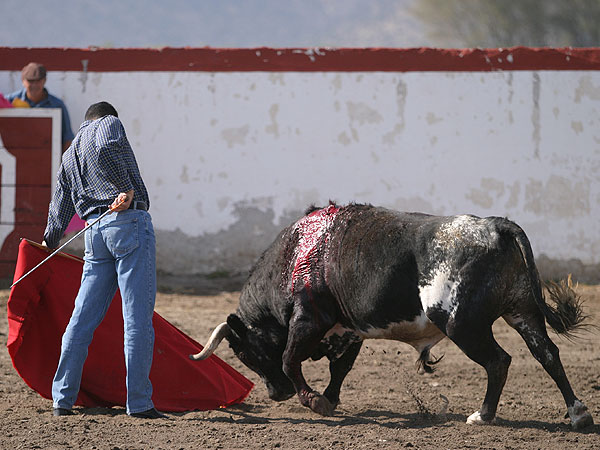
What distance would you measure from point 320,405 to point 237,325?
75cm

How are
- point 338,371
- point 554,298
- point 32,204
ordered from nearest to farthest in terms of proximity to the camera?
point 554,298, point 338,371, point 32,204

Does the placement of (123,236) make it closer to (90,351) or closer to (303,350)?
(90,351)

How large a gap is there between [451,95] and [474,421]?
19.7 feet

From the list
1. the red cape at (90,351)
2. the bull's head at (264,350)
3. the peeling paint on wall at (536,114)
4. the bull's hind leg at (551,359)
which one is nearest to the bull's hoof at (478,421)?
the bull's hind leg at (551,359)

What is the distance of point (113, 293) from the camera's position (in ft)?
16.1

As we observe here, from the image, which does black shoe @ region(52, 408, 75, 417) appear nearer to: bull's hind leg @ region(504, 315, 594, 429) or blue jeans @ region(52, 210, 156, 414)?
blue jeans @ region(52, 210, 156, 414)

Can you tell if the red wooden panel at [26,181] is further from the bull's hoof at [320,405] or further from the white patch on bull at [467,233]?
the white patch on bull at [467,233]

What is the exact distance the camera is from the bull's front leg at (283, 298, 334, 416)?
16.4 feet

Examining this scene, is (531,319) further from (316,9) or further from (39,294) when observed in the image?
(316,9)

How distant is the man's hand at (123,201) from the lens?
4.59 meters

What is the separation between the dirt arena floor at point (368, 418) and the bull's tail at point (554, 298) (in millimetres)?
532

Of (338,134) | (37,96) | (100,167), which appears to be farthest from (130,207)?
(338,134)

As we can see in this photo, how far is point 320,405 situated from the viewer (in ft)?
16.3

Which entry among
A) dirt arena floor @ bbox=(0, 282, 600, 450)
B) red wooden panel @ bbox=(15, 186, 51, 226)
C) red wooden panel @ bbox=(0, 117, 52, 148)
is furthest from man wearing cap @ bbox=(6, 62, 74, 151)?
dirt arena floor @ bbox=(0, 282, 600, 450)
